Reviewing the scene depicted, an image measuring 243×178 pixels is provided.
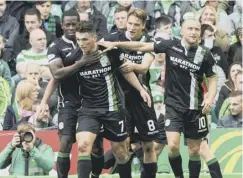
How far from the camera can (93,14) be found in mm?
20734

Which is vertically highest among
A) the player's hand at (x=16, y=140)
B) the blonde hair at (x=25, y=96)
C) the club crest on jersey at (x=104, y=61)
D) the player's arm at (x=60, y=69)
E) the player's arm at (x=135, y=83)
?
the club crest on jersey at (x=104, y=61)

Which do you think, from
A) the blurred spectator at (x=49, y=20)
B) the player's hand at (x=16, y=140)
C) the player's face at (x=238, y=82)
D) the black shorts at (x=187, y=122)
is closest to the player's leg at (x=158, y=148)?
the black shorts at (x=187, y=122)

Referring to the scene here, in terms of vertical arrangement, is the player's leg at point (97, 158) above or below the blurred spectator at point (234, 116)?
below

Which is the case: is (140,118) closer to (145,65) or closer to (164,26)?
(145,65)

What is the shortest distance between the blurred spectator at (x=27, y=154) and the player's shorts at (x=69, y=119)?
77cm

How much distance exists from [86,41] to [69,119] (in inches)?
52.6

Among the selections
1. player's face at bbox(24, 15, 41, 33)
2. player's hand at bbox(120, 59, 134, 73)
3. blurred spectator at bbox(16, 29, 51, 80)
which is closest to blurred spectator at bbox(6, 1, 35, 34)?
player's face at bbox(24, 15, 41, 33)

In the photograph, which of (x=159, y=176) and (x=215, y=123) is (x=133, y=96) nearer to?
(x=159, y=176)

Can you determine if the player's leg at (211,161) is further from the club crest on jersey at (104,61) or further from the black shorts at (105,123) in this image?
the club crest on jersey at (104,61)

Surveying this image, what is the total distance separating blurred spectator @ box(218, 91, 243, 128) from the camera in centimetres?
1812

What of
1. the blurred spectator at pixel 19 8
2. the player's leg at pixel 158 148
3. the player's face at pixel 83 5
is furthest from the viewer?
the player's face at pixel 83 5

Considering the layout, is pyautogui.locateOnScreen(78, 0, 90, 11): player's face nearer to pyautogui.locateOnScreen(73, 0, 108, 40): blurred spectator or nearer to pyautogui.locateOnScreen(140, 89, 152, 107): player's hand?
pyautogui.locateOnScreen(73, 0, 108, 40): blurred spectator

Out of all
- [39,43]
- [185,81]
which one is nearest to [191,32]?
[185,81]

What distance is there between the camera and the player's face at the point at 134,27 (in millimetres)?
15539
